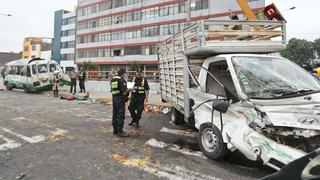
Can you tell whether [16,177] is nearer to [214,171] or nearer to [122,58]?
[214,171]

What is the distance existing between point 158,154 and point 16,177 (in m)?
2.50

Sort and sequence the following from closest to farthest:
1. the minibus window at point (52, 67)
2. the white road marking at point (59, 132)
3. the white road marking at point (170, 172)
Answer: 1. the white road marking at point (170, 172)
2. the white road marking at point (59, 132)
3. the minibus window at point (52, 67)

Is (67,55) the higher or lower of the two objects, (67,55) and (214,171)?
the higher

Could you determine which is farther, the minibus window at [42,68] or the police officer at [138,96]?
A: the minibus window at [42,68]

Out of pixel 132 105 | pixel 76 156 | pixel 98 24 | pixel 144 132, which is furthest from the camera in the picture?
pixel 98 24

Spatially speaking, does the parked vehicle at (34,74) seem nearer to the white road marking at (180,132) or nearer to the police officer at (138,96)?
the police officer at (138,96)

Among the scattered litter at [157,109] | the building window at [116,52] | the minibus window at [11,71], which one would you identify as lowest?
the scattered litter at [157,109]

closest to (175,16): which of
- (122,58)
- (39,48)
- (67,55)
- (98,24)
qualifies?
(122,58)

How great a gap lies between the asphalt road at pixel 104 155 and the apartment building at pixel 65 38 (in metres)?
60.9

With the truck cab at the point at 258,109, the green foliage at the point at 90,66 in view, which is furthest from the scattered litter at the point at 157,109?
the green foliage at the point at 90,66

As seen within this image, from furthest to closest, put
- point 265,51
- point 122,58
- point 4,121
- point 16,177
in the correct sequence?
point 122,58 → point 4,121 → point 265,51 → point 16,177

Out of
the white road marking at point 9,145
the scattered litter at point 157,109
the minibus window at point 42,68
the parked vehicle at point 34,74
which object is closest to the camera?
the white road marking at point 9,145

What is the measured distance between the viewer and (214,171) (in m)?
4.45

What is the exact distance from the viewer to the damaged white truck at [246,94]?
358 centimetres
